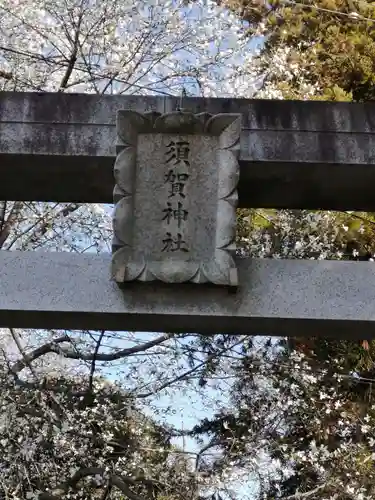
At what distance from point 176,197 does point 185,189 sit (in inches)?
2.5

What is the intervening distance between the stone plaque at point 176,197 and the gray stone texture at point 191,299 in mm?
107

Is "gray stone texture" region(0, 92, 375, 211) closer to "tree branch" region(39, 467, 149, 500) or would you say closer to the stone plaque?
the stone plaque

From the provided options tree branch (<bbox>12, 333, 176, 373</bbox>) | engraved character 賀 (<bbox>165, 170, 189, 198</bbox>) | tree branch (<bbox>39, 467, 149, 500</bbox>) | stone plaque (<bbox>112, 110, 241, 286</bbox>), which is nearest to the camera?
stone plaque (<bbox>112, 110, 241, 286</bbox>)

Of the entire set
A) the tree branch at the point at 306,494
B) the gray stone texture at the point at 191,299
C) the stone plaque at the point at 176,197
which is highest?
the stone plaque at the point at 176,197

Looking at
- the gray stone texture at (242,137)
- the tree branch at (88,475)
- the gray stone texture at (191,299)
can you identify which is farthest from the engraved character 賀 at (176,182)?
the tree branch at (88,475)

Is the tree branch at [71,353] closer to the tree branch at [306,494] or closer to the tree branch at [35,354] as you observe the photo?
the tree branch at [35,354]

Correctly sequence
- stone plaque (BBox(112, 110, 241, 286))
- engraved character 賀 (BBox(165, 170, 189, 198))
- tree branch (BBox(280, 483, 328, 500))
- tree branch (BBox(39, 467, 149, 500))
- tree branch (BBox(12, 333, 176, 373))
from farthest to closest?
tree branch (BBox(280, 483, 328, 500))
tree branch (BBox(12, 333, 176, 373))
tree branch (BBox(39, 467, 149, 500))
engraved character 賀 (BBox(165, 170, 189, 198))
stone plaque (BBox(112, 110, 241, 286))

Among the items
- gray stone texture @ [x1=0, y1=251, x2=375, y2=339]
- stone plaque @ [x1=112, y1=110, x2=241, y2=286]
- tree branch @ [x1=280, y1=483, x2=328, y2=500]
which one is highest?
stone plaque @ [x1=112, y1=110, x2=241, y2=286]

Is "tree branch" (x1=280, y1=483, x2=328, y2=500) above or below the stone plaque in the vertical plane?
below

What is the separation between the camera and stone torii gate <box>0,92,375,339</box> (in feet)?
10.1

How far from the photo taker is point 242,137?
3.33 m

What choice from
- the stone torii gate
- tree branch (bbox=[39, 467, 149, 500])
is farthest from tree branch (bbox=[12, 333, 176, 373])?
the stone torii gate

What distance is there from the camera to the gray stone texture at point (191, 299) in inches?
121

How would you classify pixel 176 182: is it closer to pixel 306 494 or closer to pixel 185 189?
pixel 185 189
